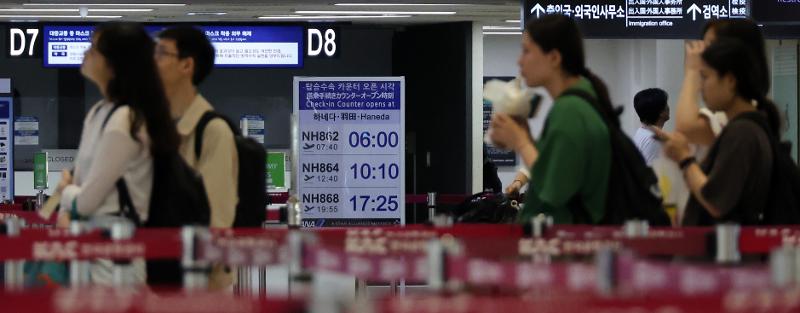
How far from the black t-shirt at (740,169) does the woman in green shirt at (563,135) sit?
33cm

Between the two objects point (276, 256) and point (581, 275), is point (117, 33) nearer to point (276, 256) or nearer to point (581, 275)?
point (276, 256)

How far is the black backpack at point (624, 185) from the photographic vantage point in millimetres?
4512

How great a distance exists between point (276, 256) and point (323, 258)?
44cm

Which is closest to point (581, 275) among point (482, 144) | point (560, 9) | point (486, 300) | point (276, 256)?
point (486, 300)

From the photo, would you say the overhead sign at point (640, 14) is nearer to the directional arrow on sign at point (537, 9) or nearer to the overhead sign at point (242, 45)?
the directional arrow on sign at point (537, 9)

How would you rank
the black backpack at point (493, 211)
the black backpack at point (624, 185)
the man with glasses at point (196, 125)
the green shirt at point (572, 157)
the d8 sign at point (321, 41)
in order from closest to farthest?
the green shirt at point (572, 157)
the black backpack at point (624, 185)
the man with glasses at point (196, 125)
the black backpack at point (493, 211)
the d8 sign at point (321, 41)

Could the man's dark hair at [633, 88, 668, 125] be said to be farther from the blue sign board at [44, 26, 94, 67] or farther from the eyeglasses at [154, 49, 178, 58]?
the blue sign board at [44, 26, 94, 67]

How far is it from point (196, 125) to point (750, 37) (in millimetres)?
1720

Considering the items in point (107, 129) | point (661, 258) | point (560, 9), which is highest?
point (560, 9)

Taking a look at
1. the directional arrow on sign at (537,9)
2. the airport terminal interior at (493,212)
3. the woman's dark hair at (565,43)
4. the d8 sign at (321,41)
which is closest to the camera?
the airport terminal interior at (493,212)

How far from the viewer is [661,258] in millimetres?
4648

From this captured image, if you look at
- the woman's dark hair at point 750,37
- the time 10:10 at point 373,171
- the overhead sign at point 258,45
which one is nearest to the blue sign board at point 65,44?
the overhead sign at point 258,45

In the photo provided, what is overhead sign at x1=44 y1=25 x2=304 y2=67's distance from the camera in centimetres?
1383

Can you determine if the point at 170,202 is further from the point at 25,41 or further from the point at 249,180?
the point at 25,41
